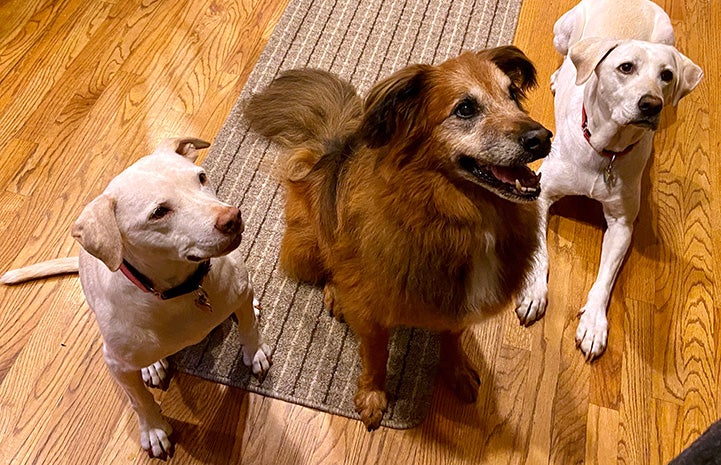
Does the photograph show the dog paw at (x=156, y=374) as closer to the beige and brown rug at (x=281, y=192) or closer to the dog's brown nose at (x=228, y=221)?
the beige and brown rug at (x=281, y=192)

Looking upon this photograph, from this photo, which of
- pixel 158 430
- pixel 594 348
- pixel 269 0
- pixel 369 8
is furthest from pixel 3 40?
pixel 594 348

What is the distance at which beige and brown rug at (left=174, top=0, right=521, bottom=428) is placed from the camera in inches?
73.4

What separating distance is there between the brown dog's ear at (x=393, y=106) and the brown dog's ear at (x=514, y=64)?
0.63 ft

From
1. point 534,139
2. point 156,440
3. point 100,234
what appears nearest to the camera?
point 100,234

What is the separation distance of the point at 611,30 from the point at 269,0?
1.50m

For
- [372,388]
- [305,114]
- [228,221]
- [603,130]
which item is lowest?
[372,388]

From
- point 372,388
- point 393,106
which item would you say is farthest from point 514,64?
point 372,388

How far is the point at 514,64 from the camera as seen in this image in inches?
57.1

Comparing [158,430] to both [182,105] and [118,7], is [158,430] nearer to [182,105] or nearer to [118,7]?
[182,105]

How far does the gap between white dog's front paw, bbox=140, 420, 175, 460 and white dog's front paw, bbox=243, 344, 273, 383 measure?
289 mm

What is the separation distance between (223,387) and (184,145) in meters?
0.80

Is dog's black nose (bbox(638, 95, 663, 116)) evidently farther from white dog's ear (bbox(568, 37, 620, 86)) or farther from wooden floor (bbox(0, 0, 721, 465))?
wooden floor (bbox(0, 0, 721, 465))

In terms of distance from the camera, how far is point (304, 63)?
255 centimetres

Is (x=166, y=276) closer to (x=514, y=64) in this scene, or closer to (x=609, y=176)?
(x=514, y=64)
